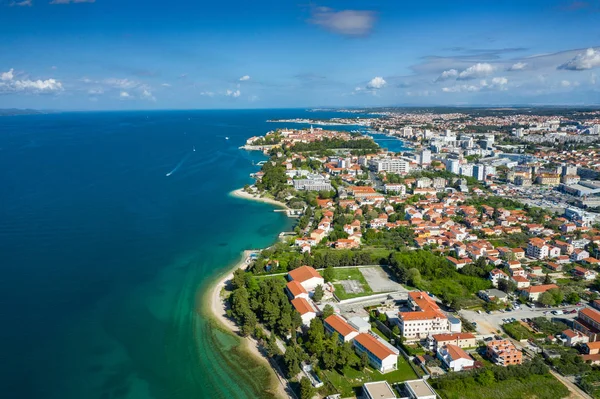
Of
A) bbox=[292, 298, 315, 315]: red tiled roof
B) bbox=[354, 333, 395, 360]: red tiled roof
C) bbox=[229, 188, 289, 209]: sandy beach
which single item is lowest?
bbox=[354, 333, 395, 360]: red tiled roof

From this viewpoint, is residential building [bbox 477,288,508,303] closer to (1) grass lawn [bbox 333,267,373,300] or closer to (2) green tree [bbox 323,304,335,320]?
(1) grass lawn [bbox 333,267,373,300]

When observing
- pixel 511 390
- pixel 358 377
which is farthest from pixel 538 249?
pixel 358 377

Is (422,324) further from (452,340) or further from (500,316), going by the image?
(500,316)

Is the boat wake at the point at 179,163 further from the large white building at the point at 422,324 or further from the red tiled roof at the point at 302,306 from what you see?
the large white building at the point at 422,324

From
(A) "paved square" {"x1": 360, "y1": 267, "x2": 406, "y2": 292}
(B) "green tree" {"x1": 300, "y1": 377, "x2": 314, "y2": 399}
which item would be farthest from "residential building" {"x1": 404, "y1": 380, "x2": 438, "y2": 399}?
(A) "paved square" {"x1": 360, "y1": 267, "x2": 406, "y2": 292}

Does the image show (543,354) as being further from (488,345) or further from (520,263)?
(520,263)

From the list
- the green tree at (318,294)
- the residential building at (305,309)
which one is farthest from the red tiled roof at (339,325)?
the green tree at (318,294)
